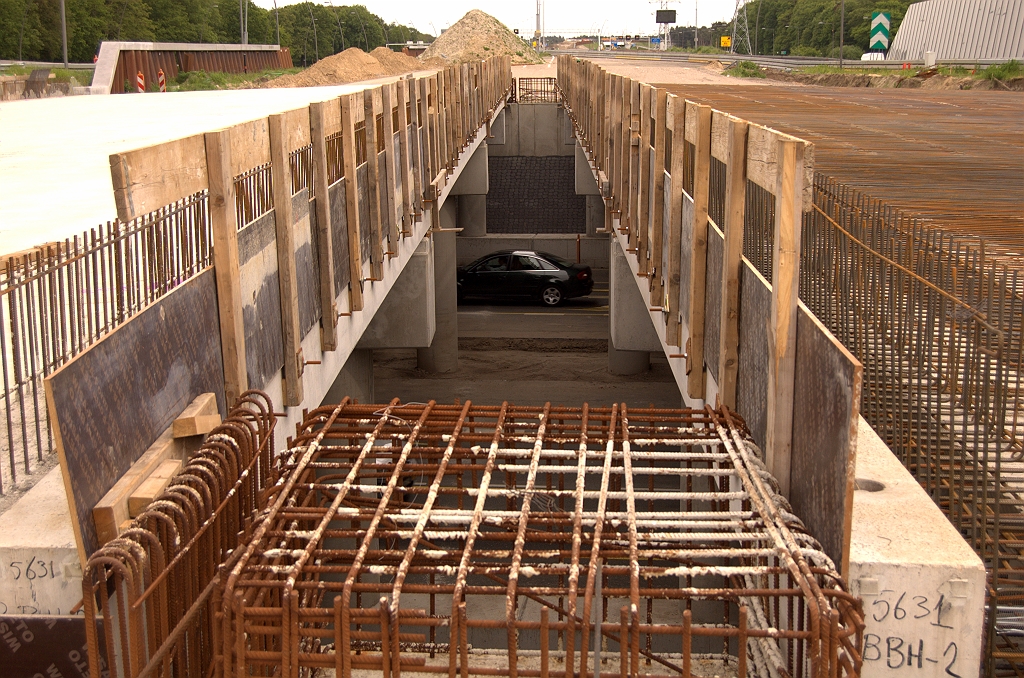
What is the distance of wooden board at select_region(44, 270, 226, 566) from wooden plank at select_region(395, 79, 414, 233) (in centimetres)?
641

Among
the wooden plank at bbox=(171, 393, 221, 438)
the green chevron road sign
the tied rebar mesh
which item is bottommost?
the wooden plank at bbox=(171, 393, 221, 438)

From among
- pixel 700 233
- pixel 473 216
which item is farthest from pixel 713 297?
pixel 473 216

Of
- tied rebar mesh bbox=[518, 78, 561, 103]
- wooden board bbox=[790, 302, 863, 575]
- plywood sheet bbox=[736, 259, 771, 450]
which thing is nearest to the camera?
wooden board bbox=[790, 302, 863, 575]

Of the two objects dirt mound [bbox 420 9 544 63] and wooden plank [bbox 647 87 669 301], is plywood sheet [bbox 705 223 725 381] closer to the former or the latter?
wooden plank [bbox 647 87 669 301]

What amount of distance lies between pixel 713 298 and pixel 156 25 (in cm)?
8601

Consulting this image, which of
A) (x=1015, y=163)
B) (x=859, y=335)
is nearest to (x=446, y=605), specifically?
(x=859, y=335)

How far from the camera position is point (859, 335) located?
18.7ft

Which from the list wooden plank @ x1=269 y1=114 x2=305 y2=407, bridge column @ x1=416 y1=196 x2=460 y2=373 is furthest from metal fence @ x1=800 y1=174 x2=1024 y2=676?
bridge column @ x1=416 y1=196 x2=460 y2=373

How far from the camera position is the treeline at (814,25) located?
91.6 metres

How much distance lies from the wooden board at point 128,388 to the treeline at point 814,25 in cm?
8903

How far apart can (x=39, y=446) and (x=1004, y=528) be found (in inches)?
170

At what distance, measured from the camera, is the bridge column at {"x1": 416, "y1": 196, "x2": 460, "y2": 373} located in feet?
78.6

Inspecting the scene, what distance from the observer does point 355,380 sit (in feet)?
57.2

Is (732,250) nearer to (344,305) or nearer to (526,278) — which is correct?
(344,305)
